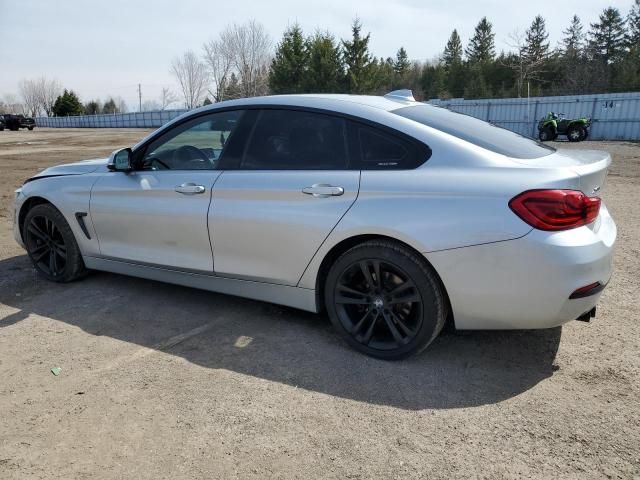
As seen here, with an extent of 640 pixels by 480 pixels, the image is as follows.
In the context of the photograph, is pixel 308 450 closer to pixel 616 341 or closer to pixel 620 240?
pixel 616 341

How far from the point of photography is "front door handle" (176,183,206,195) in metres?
3.62

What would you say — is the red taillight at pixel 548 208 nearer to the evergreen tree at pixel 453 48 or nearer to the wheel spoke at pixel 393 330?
the wheel spoke at pixel 393 330

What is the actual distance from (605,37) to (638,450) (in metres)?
66.1

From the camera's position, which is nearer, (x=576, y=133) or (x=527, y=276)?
(x=527, y=276)

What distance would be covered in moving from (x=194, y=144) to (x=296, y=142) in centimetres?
100

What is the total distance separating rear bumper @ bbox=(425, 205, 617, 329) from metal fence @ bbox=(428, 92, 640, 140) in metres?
19.5

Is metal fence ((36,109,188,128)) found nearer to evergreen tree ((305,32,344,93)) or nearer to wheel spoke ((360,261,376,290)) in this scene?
evergreen tree ((305,32,344,93))

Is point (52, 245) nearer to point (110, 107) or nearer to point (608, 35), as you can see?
point (608, 35)

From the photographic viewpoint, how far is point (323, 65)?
50312 mm

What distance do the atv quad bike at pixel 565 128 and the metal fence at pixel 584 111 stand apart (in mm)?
976

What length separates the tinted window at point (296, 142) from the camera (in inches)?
128

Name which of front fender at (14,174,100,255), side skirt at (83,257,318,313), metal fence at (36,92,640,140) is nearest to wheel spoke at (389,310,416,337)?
side skirt at (83,257,318,313)

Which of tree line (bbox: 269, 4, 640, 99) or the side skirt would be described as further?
tree line (bbox: 269, 4, 640, 99)

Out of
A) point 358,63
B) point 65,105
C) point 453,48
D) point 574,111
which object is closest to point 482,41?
point 453,48
